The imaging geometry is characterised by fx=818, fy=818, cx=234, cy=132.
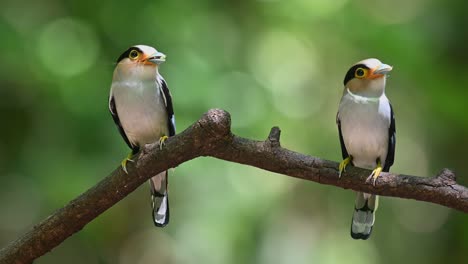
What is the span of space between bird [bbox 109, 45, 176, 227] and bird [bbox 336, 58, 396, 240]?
0.91 meters

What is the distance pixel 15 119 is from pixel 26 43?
79 cm

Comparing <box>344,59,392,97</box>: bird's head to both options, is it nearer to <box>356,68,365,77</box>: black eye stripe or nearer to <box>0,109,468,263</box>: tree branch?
<box>356,68,365,77</box>: black eye stripe

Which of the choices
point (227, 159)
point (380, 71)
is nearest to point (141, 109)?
point (227, 159)

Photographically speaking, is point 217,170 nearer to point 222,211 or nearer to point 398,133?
point 222,211

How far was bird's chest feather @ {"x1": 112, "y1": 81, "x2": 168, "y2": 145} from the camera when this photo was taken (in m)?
4.14

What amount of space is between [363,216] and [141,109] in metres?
1.25

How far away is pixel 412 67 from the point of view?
6.41 meters

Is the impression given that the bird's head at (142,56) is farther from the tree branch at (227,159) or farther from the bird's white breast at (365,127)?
the bird's white breast at (365,127)

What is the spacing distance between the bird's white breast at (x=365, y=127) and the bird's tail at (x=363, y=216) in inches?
8.4

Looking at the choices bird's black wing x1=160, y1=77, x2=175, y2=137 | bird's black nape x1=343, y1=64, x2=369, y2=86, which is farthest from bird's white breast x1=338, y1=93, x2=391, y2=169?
bird's black wing x1=160, y1=77, x2=175, y2=137

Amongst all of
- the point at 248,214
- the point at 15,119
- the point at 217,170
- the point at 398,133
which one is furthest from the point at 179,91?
the point at 398,133

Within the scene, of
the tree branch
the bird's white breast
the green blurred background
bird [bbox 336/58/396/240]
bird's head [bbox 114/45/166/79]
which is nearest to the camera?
the tree branch

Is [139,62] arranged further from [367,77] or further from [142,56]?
[367,77]

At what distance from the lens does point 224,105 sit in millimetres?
6043
